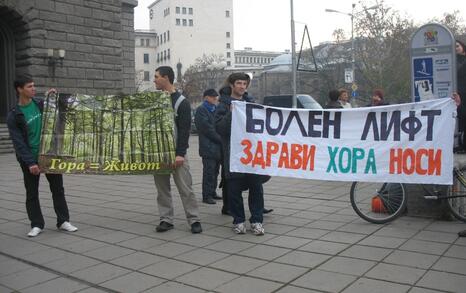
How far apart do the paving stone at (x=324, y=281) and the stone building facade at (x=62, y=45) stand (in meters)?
15.0

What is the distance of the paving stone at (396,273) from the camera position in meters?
4.23

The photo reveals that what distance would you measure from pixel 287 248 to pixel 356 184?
179 cm

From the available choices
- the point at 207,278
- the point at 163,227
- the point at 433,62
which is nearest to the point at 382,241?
the point at 207,278

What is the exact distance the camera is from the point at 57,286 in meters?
4.36

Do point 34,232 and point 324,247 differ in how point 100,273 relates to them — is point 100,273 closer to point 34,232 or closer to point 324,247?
point 34,232

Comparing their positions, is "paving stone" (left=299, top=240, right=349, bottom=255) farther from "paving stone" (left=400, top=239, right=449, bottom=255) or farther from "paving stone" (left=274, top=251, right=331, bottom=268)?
"paving stone" (left=400, top=239, right=449, bottom=255)

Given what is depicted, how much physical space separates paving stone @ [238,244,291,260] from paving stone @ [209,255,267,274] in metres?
0.13

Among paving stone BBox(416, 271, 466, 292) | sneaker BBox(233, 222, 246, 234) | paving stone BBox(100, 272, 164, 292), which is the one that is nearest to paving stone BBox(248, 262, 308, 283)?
paving stone BBox(100, 272, 164, 292)

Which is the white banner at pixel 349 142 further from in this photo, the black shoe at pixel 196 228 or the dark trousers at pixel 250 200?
the black shoe at pixel 196 228

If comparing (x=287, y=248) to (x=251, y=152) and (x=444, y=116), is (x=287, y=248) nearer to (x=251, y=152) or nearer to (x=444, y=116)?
(x=251, y=152)

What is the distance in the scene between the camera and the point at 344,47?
4850cm

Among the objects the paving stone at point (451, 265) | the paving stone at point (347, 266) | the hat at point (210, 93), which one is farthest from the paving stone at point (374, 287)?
the hat at point (210, 93)

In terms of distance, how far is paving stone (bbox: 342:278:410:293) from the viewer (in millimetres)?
3995

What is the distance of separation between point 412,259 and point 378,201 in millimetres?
1778
